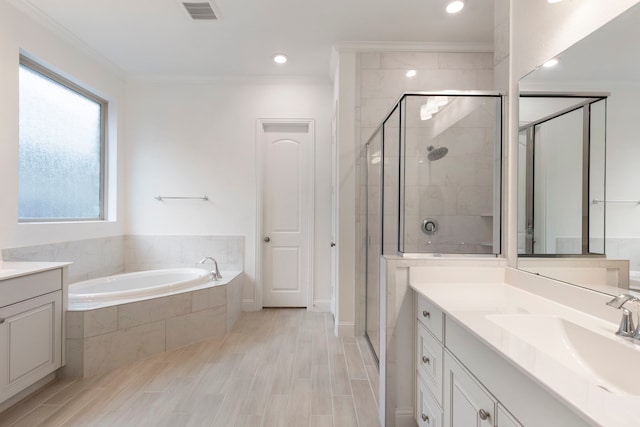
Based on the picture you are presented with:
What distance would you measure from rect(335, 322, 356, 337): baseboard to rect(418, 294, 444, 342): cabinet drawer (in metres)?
1.52

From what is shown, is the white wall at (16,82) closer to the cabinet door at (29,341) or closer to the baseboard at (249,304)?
the cabinet door at (29,341)

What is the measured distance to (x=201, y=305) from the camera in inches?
114

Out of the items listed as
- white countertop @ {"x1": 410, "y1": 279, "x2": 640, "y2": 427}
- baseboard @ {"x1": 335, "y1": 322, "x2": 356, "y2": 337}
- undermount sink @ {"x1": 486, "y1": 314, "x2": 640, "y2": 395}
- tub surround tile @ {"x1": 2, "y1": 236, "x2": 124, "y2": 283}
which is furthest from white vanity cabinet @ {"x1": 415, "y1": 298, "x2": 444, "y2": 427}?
tub surround tile @ {"x1": 2, "y1": 236, "x2": 124, "y2": 283}

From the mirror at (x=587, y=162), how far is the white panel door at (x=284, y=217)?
256cm

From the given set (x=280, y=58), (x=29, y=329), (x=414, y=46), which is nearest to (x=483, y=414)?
(x=29, y=329)

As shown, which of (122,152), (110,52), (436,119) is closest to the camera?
(436,119)

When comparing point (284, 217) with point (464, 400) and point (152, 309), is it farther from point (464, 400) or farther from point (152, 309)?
point (464, 400)

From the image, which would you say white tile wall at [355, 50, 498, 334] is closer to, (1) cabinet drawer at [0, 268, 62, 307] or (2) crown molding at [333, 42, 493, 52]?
(2) crown molding at [333, 42, 493, 52]

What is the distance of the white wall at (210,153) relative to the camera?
375cm

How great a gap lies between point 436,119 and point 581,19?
942 millimetres

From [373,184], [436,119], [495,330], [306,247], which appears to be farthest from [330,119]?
[495,330]

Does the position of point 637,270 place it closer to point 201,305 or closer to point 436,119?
point 436,119

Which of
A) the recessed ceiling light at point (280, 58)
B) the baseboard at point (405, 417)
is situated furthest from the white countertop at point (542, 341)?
the recessed ceiling light at point (280, 58)

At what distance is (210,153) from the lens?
3.77 metres
